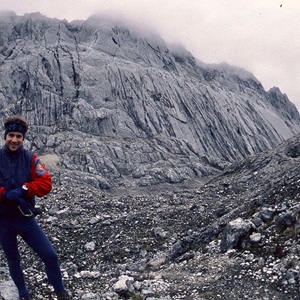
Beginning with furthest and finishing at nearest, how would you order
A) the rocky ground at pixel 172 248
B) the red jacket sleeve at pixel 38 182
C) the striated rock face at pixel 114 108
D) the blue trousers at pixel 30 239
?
the striated rock face at pixel 114 108 → the rocky ground at pixel 172 248 → the blue trousers at pixel 30 239 → the red jacket sleeve at pixel 38 182

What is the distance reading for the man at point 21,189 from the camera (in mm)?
5207

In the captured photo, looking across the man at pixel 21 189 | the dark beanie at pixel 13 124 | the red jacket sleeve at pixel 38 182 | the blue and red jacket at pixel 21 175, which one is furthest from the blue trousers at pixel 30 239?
the dark beanie at pixel 13 124

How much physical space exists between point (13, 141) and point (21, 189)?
993 millimetres

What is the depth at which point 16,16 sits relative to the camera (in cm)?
10219

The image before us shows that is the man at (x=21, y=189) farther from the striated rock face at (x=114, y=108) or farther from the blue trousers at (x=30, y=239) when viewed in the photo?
the striated rock face at (x=114, y=108)

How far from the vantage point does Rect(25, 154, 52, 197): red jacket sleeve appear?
5170 millimetres

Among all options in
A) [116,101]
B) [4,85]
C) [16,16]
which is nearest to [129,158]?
[116,101]

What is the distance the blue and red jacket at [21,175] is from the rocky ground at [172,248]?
2.82 meters

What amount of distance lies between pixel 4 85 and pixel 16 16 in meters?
45.5

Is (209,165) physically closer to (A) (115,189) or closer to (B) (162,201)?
(A) (115,189)

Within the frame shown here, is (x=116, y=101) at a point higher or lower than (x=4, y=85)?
lower

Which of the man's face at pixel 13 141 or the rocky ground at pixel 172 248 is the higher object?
the man's face at pixel 13 141

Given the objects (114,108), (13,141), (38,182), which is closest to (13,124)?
(13,141)

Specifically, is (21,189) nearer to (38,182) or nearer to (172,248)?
(38,182)
